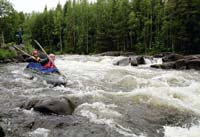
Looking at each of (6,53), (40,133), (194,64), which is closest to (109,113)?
(40,133)

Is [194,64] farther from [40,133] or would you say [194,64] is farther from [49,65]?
[40,133]

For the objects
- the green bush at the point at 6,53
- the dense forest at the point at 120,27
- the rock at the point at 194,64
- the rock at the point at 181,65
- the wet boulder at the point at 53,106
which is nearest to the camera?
the wet boulder at the point at 53,106

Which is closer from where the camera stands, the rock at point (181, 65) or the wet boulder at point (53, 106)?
the wet boulder at point (53, 106)

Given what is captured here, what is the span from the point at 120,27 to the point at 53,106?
44.0m

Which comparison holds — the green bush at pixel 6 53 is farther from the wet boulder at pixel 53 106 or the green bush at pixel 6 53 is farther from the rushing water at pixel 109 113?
the wet boulder at pixel 53 106

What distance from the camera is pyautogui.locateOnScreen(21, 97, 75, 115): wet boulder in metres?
9.98

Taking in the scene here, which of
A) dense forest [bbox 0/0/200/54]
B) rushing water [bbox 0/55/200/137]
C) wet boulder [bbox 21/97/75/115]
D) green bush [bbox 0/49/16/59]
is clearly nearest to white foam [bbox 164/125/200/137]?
rushing water [bbox 0/55/200/137]

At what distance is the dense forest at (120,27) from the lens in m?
43.2

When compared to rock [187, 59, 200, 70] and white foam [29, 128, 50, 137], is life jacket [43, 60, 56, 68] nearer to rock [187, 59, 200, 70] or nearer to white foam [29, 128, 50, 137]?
→ white foam [29, 128, 50, 137]

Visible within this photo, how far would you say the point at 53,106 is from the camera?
10.1 meters

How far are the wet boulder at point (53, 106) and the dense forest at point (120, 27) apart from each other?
3211cm

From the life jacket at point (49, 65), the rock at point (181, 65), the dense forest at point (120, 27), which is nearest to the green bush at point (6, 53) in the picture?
the dense forest at point (120, 27)

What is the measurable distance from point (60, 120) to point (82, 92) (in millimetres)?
3949

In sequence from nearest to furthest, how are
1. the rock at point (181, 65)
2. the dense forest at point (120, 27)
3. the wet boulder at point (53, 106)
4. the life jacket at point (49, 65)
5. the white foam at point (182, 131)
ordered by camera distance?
the white foam at point (182, 131), the wet boulder at point (53, 106), the life jacket at point (49, 65), the rock at point (181, 65), the dense forest at point (120, 27)
